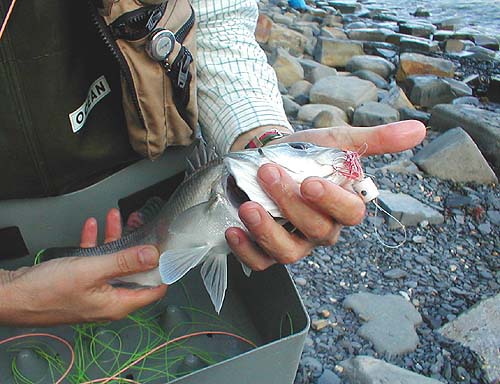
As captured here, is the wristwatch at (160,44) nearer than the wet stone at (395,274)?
Yes

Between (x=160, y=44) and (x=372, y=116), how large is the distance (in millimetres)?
3369

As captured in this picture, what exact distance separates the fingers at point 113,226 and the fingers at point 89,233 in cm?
4

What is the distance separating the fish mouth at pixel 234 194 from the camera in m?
1.59

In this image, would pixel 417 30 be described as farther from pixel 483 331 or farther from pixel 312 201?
pixel 312 201

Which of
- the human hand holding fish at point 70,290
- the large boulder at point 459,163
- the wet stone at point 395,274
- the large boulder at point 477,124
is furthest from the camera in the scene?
the large boulder at point 477,124

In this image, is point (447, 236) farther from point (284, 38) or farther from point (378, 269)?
point (284, 38)

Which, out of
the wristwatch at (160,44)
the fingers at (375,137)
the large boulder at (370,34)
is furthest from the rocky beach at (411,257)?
the large boulder at (370,34)

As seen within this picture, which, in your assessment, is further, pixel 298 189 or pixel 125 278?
pixel 125 278

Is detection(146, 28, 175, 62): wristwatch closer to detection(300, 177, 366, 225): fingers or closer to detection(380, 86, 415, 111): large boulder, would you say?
detection(300, 177, 366, 225): fingers

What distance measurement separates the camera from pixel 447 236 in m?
3.17

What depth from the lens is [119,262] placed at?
5.26ft

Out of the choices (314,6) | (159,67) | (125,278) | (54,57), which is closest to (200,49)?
(159,67)

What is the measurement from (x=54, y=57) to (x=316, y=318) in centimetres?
155

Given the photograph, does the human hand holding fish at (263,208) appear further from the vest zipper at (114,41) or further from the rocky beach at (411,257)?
the rocky beach at (411,257)
